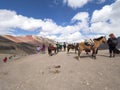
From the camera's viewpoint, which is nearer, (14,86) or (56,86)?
(56,86)

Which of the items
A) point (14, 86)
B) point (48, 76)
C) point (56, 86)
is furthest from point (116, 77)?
point (14, 86)

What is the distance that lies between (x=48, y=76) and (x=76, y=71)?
2134 mm

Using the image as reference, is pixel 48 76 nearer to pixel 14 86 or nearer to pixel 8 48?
pixel 14 86

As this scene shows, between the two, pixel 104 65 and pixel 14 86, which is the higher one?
pixel 104 65

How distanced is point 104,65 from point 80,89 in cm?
463

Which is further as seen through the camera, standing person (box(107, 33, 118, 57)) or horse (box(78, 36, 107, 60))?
standing person (box(107, 33, 118, 57))

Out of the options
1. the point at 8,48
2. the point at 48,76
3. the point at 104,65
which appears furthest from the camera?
the point at 8,48

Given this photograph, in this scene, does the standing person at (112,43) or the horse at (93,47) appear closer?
the horse at (93,47)

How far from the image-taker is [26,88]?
34.4 ft

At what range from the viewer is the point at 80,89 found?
9.38m

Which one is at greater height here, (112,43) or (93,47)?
(112,43)

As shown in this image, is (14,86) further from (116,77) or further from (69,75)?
(116,77)

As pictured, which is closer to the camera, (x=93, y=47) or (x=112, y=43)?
(x=93, y=47)

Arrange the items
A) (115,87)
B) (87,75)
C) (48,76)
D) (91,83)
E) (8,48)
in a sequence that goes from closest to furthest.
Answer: (115,87) < (91,83) < (87,75) < (48,76) < (8,48)
